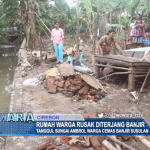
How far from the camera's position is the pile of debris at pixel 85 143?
8.74 feet

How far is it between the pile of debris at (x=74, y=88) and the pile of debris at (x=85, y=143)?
1661 millimetres

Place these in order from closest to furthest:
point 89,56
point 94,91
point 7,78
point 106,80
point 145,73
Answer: point 94,91, point 145,73, point 106,80, point 7,78, point 89,56

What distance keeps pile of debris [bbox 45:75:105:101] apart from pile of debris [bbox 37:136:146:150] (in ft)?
5.45

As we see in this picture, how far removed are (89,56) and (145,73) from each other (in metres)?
4.66

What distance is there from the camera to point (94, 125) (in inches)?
119

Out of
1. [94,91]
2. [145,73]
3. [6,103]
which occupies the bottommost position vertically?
[6,103]

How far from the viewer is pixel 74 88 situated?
4.79m

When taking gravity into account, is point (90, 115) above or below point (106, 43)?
below

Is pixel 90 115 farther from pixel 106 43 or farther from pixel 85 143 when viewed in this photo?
pixel 106 43

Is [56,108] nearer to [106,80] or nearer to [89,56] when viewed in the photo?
[106,80]

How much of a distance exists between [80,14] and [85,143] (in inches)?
467

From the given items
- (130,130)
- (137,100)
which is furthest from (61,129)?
(137,100)

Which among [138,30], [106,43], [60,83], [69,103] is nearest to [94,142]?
[69,103]

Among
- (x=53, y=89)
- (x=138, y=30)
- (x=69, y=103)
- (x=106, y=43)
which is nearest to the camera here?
(x=69, y=103)
